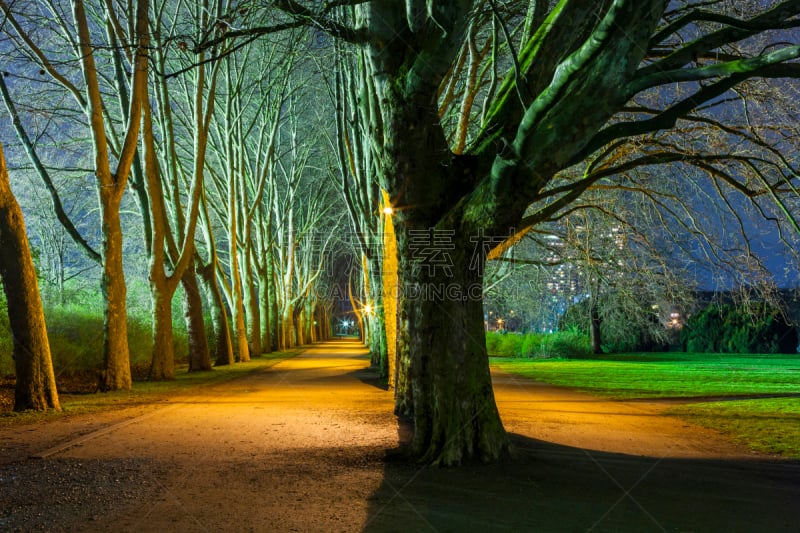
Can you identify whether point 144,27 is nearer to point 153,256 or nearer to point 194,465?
point 153,256

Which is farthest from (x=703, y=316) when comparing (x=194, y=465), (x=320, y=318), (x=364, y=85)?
(x=320, y=318)

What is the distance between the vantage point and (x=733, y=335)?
37.4 meters

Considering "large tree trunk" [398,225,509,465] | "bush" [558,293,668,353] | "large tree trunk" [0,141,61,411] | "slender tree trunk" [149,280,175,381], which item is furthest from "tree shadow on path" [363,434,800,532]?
"bush" [558,293,668,353]

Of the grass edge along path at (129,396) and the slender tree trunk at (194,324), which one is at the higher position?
the slender tree trunk at (194,324)

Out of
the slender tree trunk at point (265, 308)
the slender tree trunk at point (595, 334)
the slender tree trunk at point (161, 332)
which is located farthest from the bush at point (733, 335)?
the slender tree trunk at point (161, 332)

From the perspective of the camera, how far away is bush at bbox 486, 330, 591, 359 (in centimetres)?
3497

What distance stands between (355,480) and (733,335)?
38.3 meters

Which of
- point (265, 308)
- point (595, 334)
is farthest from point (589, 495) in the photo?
point (595, 334)

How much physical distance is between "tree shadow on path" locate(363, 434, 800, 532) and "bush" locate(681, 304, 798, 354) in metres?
31.8

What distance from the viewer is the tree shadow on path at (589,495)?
14.8 ft

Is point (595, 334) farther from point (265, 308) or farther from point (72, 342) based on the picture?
point (72, 342)

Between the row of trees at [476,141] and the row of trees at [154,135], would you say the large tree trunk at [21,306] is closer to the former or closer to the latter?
the row of trees at [154,135]

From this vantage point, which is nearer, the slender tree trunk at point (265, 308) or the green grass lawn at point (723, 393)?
the green grass lawn at point (723, 393)

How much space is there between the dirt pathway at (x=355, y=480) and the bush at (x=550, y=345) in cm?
2556
